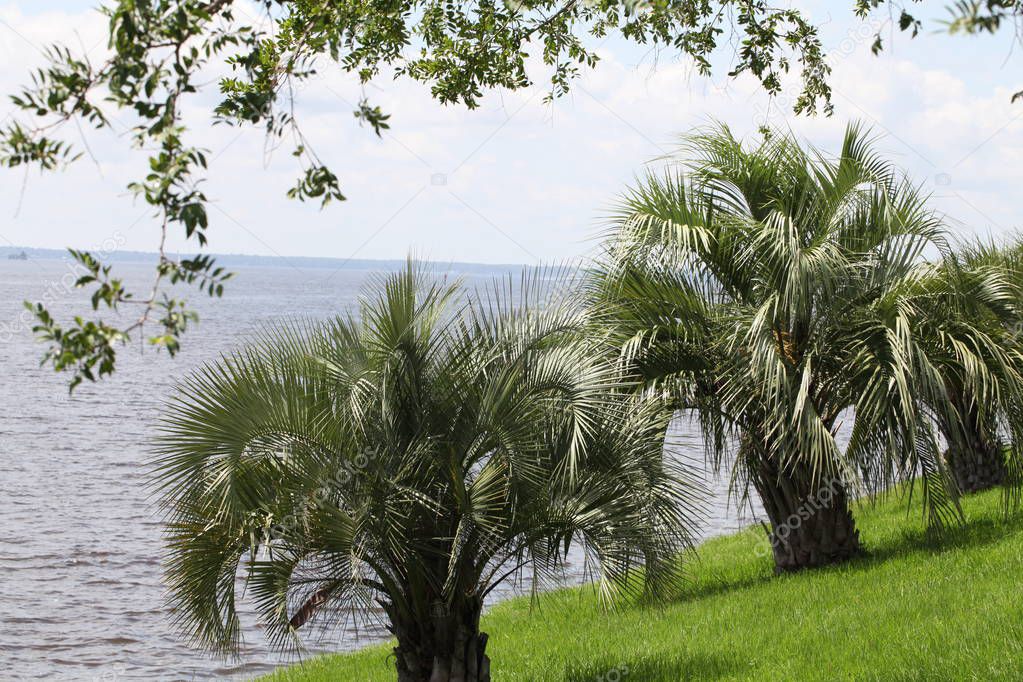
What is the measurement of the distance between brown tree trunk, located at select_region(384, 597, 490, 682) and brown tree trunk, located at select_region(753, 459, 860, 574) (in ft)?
13.7

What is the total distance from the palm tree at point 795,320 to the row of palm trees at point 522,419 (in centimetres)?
3

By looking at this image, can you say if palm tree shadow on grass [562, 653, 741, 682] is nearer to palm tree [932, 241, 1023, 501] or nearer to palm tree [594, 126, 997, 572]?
palm tree [594, 126, 997, 572]

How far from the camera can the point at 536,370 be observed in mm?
7867

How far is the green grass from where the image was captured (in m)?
7.37

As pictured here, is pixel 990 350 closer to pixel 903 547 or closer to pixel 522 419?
pixel 903 547

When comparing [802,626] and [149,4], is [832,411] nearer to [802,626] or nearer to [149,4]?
[802,626]

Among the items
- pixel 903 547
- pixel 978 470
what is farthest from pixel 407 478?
pixel 978 470

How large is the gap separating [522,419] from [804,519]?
4737 millimetres

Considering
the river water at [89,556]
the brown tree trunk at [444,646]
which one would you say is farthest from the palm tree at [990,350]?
the brown tree trunk at [444,646]

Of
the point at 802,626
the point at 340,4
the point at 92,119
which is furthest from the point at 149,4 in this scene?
the point at 802,626

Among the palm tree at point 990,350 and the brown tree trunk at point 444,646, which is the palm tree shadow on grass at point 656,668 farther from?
the palm tree at point 990,350

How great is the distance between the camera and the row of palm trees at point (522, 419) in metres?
7.35

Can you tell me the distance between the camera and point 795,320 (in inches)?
404

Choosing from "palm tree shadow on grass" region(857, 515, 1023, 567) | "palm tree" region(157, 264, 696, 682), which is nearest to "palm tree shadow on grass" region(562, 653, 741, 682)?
"palm tree" region(157, 264, 696, 682)
